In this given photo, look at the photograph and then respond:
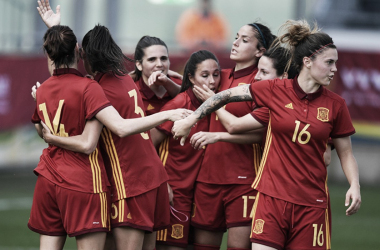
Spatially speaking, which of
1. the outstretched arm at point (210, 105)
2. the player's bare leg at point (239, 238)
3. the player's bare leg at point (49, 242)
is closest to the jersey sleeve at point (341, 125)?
the outstretched arm at point (210, 105)

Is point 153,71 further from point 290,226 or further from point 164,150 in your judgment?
point 290,226

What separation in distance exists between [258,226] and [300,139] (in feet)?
2.42

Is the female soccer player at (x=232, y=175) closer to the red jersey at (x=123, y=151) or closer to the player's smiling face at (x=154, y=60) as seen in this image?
the player's smiling face at (x=154, y=60)

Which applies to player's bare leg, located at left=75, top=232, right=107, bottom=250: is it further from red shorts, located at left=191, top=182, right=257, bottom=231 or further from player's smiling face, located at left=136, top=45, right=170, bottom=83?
player's smiling face, located at left=136, top=45, right=170, bottom=83

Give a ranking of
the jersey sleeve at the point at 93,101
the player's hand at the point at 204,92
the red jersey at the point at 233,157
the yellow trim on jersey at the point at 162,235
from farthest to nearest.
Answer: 1. the yellow trim on jersey at the point at 162,235
2. the red jersey at the point at 233,157
3. the player's hand at the point at 204,92
4. the jersey sleeve at the point at 93,101

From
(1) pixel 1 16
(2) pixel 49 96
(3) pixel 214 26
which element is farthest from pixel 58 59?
(1) pixel 1 16

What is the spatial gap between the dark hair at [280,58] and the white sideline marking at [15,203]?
22.0 feet

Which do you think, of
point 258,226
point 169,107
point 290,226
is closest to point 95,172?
point 169,107

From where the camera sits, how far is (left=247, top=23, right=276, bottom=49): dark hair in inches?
239

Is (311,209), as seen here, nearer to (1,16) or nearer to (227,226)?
(227,226)

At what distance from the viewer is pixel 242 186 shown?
5.94m

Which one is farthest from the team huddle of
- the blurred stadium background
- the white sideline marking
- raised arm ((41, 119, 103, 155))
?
the white sideline marking

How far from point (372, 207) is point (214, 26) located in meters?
6.19

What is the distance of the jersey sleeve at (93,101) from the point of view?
4.95 metres
